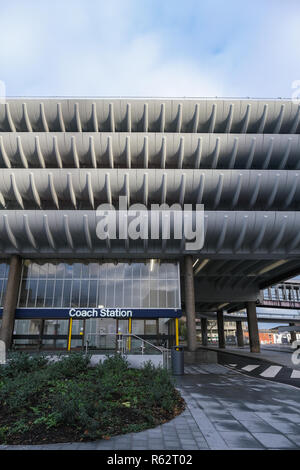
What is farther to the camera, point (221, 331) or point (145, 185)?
point (221, 331)

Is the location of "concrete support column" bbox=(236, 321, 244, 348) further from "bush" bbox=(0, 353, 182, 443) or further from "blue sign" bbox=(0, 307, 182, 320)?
"bush" bbox=(0, 353, 182, 443)

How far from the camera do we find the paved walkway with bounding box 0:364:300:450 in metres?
5.50

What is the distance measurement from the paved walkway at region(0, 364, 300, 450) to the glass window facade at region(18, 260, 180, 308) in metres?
17.2

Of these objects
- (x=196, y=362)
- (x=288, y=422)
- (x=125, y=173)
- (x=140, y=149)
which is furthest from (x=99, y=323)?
(x=288, y=422)

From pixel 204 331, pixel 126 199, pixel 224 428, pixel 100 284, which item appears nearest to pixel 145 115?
pixel 126 199

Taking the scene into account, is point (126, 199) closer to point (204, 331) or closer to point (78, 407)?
point (78, 407)

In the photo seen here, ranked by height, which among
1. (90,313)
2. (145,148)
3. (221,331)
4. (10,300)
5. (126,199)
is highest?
(145,148)

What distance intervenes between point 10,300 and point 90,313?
735 centimetres

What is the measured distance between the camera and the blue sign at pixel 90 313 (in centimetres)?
2667

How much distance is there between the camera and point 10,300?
86.2ft

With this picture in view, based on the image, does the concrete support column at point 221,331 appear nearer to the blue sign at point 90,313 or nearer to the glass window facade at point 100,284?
the glass window facade at point 100,284

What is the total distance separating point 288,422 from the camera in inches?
281

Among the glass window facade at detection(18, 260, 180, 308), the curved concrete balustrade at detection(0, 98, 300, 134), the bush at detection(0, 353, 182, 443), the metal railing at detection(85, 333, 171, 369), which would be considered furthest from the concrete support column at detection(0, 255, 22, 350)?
the bush at detection(0, 353, 182, 443)
